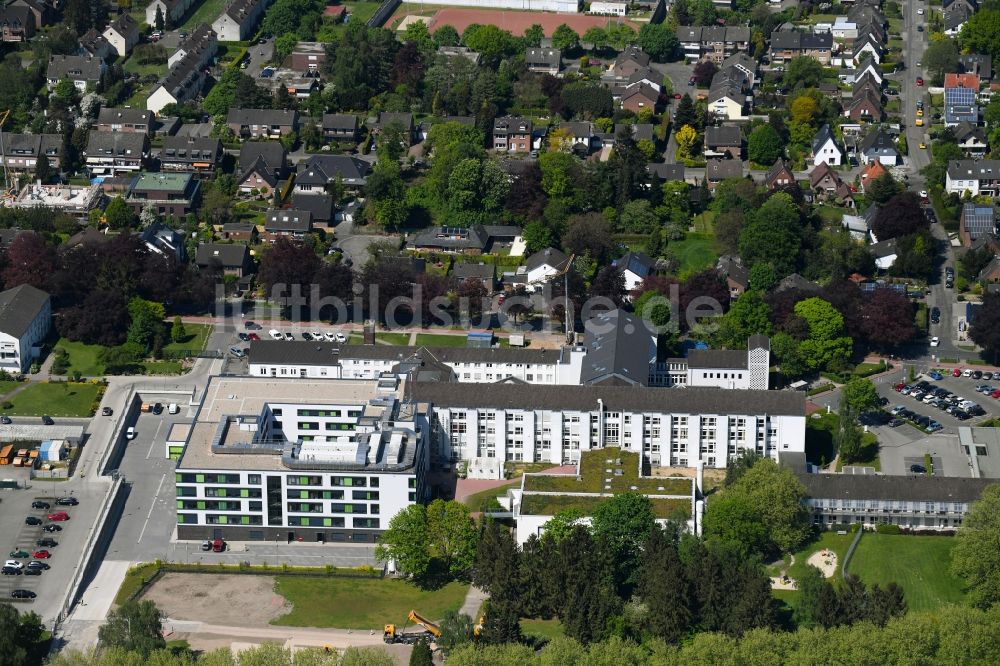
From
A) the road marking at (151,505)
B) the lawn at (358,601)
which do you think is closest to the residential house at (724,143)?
the road marking at (151,505)

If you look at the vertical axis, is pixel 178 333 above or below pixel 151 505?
above

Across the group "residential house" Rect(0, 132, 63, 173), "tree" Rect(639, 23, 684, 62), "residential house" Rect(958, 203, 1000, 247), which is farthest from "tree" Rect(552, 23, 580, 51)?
"residential house" Rect(958, 203, 1000, 247)

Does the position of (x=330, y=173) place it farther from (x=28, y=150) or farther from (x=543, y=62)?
(x=543, y=62)

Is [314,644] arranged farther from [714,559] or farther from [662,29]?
[662,29]

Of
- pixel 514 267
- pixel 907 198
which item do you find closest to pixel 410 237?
pixel 514 267

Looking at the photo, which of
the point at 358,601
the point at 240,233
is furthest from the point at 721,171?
the point at 358,601

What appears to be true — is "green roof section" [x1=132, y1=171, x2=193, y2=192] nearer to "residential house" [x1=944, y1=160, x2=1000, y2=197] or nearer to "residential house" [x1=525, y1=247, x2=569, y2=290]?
"residential house" [x1=525, y1=247, x2=569, y2=290]
